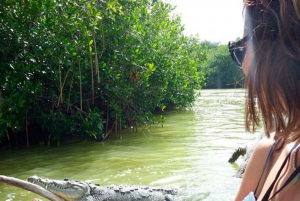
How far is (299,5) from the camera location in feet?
2.72

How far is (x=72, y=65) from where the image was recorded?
7805 millimetres

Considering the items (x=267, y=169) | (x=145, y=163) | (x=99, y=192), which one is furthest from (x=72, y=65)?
(x=267, y=169)

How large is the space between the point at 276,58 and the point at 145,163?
19.6 ft

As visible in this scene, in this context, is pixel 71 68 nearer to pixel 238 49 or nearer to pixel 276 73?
pixel 238 49

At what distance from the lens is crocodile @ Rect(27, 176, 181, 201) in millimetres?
3969

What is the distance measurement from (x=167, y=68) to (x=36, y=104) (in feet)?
15.4

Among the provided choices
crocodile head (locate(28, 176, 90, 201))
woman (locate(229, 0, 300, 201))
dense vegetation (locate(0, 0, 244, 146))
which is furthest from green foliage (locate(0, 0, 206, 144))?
woman (locate(229, 0, 300, 201))

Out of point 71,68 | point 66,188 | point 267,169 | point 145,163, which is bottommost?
point 145,163

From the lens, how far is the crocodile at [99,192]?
13.0 feet

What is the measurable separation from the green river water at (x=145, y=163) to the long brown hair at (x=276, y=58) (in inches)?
153

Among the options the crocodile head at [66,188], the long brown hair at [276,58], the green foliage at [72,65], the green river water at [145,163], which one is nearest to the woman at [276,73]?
the long brown hair at [276,58]

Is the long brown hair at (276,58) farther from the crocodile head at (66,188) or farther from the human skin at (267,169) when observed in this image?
the crocodile head at (66,188)

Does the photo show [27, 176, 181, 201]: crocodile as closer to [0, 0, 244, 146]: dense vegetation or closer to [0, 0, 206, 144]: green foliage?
[0, 0, 244, 146]: dense vegetation

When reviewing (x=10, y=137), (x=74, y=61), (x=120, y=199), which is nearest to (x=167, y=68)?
(x=74, y=61)
